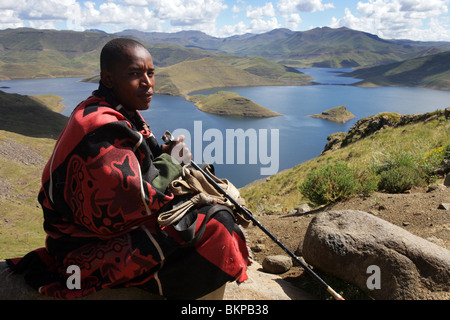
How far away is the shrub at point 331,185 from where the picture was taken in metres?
7.02

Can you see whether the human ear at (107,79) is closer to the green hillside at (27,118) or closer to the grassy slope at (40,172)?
the grassy slope at (40,172)

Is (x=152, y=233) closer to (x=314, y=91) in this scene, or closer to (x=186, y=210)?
(x=186, y=210)

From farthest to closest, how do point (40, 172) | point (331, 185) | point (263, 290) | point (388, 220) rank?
point (40, 172)
point (331, 185)
point (388, 220)
point (263, 290)

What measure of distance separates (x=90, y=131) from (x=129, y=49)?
29.0 inches

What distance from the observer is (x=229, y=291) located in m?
3.15

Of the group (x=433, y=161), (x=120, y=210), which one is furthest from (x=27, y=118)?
(x=120, y=210)

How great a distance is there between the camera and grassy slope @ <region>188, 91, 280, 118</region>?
118938 mm

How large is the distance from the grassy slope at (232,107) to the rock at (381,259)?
372ft

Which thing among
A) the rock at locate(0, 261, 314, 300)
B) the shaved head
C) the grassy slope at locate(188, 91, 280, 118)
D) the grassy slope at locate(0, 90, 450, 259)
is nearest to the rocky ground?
the rock at locate(0, 261, 314, 300)

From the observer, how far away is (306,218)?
6492 millimetres

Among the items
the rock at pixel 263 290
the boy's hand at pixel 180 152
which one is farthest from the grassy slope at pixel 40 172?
the boy's hand at pixel 180 152

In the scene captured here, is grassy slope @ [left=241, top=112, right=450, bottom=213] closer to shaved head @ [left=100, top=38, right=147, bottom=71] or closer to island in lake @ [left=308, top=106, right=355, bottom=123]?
shaved head @ [left=100, top=38, right=147, bottom=71]

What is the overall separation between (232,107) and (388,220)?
125107mm

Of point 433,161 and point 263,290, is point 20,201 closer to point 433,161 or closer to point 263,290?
point 433,161
